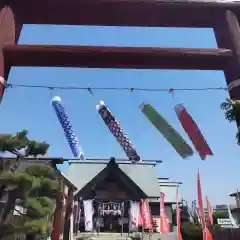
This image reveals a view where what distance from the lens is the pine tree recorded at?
9070mm

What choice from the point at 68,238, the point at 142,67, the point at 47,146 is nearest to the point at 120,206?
the point at 68,238

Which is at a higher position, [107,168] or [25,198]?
[107,168]

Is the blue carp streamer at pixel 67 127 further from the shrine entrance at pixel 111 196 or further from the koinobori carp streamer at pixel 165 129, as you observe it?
the shrine entrance at pixel 111 196

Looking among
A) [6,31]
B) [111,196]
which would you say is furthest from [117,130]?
[111,196]

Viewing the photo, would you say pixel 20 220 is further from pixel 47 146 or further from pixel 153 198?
pixel 153 198

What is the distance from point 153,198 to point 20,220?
18406 mm

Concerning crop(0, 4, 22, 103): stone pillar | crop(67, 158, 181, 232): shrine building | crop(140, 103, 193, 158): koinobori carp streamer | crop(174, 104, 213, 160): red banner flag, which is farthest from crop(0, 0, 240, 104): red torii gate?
crop(67, 158, 181, 232): shrine building

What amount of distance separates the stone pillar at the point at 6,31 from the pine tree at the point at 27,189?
1657 mm

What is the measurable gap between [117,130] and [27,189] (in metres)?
5.36

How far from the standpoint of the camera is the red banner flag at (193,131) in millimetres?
9305

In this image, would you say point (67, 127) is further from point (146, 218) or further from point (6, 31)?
point (146, 218)

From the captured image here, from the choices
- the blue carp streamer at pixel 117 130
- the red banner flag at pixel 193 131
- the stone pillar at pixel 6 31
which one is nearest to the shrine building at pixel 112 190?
the blue carp streamer at pixel 117 130

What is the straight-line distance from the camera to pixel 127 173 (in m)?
28.1

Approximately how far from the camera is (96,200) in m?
25.7
